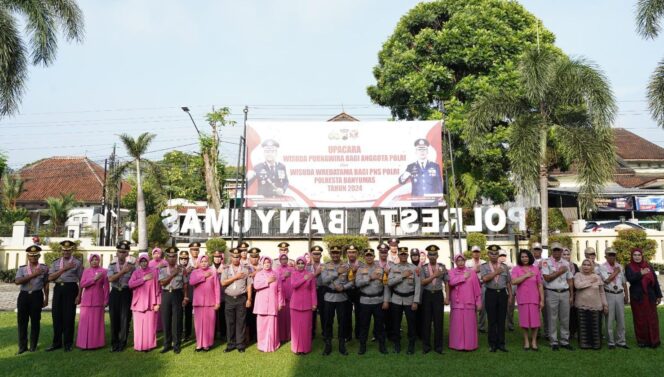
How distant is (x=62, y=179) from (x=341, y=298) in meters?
35.6

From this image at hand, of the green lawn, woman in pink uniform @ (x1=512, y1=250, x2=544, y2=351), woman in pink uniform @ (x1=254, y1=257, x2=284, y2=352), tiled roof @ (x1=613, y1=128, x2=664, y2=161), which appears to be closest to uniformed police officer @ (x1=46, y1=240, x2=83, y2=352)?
the green lawn

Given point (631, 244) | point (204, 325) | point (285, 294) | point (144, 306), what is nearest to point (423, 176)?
point (631, 244)

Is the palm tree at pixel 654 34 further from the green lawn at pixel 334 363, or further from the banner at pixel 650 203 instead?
the banner at pixel 650 203

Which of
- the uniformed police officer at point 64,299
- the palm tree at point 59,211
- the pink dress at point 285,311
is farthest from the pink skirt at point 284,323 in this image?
the palm tree at point 59,211

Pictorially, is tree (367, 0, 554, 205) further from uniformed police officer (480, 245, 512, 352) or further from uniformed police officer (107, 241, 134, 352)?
uniformed police officer (107, 241, 134, 352)

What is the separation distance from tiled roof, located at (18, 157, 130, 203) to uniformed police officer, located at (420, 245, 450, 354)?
31.9 meters

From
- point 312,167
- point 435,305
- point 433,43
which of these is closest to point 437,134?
point 312,167

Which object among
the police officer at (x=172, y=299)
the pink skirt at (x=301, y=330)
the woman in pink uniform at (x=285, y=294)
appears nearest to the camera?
the pink skirt at (x=301, y=330)

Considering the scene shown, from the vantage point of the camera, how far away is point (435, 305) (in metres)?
7.57

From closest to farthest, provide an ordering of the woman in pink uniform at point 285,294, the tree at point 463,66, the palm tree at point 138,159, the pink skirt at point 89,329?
the pink skirt at point 89,329 → the woman in pink uniform at point 285,294 → the tree at point 463,66 → the palm tree at point 138,159

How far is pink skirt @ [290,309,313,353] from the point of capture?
7.44m

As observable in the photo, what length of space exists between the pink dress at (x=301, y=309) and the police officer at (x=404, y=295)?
124 centimetres

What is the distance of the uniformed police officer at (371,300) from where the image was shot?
7477 millimetres

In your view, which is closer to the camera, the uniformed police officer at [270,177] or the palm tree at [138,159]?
the uniformed police officer at [270,177]
